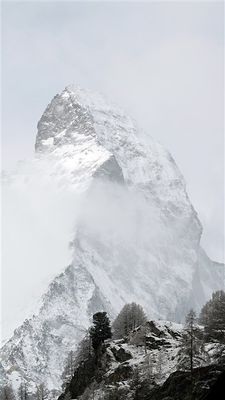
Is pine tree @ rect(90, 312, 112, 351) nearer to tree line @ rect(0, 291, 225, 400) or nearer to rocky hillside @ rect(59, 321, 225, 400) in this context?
tree line @ rect(0, 291, 225, 400)

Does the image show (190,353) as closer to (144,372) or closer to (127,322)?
(144,372)

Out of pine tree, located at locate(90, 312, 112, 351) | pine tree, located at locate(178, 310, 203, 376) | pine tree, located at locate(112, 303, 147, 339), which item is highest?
pine tree, located at locate(112, 303, 147, 339)

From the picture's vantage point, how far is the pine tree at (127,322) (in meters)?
162

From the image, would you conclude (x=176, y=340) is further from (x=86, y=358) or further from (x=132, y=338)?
(x=86, y=358)

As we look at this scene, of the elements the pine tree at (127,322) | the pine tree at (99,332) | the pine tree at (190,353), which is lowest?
the pine tree at (190,353)

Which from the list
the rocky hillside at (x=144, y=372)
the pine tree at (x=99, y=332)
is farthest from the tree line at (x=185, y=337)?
the rocky hillside at (x=144, y=372)

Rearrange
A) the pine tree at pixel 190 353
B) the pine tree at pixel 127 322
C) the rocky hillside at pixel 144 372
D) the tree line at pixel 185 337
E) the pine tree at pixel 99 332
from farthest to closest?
the pine tree at pixel 127 322 → the pine tree at pixel 99 332 → the tree line at pixel 185 337 → the pine tree at pixel 190 353 → the rocky hillside at pixel 144 372

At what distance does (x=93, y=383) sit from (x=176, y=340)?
18.1m

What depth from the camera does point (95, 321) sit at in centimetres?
14425

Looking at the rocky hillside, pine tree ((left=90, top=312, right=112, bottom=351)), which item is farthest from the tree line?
the rocky hillside

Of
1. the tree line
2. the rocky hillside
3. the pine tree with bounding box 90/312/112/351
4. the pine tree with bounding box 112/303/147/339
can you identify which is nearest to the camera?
the rocky hillside

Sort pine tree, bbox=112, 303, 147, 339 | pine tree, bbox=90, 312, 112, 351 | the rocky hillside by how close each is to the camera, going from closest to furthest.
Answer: the rocky hillside
pine tree, bbox=90, 312, 112, 351
pine tree, bbox=112, 303, 147, 339

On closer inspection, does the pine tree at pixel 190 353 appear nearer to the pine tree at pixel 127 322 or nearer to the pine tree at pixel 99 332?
the pine tree at pixel 99 332

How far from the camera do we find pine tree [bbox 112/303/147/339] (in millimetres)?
162000
